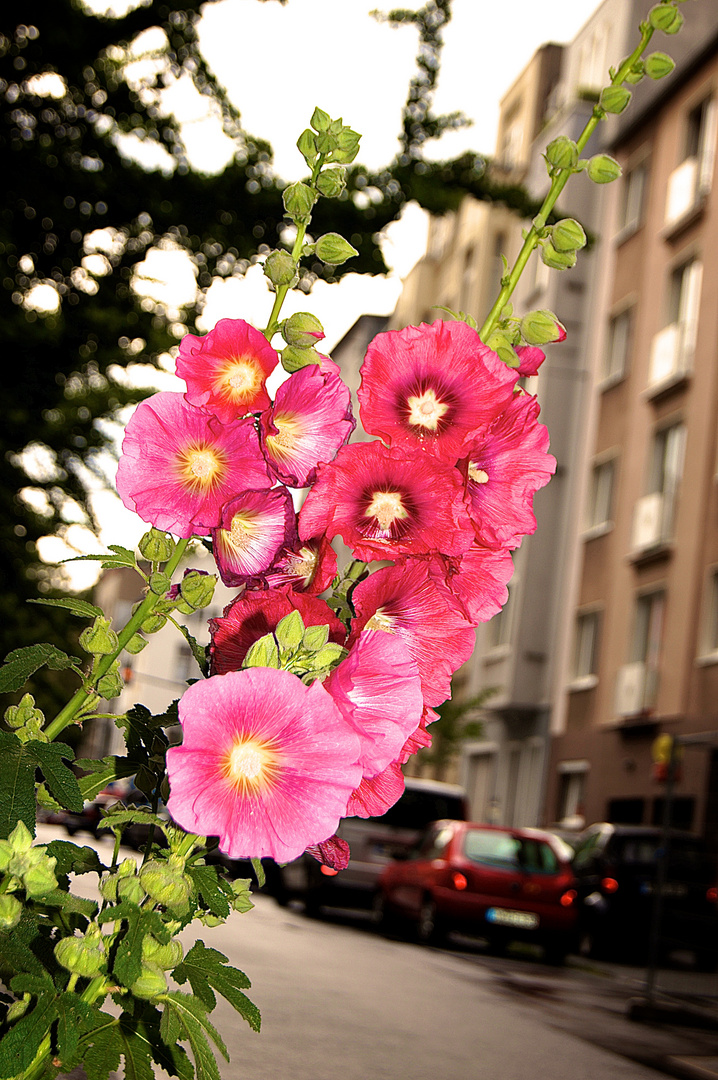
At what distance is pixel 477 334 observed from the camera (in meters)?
1.58

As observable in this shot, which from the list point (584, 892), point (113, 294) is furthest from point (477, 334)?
point (584, 892)

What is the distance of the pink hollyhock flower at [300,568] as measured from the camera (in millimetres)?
1552

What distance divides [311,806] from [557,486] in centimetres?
3412

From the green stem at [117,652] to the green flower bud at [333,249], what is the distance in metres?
0.33

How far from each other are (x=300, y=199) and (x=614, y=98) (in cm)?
41

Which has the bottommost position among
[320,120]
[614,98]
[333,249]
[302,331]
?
[302,331]

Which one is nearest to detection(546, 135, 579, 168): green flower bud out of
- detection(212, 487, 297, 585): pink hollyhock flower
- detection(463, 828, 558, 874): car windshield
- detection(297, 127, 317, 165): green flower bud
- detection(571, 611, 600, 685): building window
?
detection(297, 127, 317, 165): green flower bud

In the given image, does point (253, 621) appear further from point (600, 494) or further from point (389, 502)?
point (600, 494)

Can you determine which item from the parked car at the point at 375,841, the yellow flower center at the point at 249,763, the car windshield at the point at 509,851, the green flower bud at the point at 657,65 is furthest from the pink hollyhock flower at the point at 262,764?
the parked car at the point at 375,841

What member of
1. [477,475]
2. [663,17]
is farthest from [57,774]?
[663,17]

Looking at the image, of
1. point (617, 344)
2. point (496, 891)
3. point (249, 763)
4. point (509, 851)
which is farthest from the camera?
point (617, 344)

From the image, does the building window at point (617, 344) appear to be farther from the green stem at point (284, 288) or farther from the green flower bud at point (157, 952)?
the green flower bud at point (157, 952)

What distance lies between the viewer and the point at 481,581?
1622 mm

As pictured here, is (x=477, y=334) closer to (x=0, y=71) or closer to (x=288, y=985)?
(x=0, y=71)
